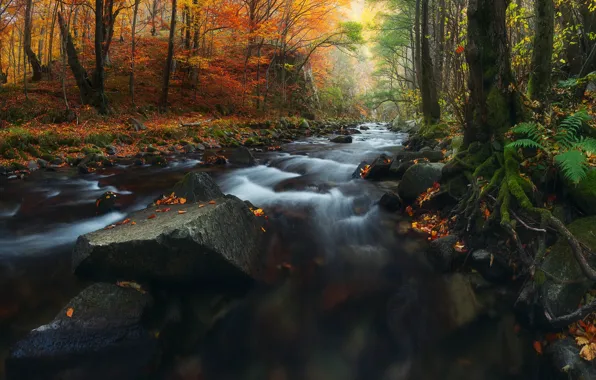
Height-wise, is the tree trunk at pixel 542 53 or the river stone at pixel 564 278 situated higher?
the tree trunk at pixel 542 53

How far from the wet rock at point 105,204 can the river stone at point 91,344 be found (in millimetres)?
3552

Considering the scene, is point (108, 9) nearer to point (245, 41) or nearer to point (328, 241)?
point (245, 41)

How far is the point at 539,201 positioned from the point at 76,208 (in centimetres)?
800

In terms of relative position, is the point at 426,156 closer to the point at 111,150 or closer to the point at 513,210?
Answer: the point at 513,210

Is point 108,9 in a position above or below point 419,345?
above

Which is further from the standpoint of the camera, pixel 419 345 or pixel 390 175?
pixel 390 175

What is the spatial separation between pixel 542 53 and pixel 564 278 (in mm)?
4280

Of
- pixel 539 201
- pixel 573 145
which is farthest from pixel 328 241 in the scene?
pixel 573 145

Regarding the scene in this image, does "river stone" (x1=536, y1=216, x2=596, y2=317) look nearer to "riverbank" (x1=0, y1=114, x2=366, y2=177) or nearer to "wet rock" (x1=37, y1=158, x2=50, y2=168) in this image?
"riverbank" (x1=0, y1=114, x2=366, y2=177)

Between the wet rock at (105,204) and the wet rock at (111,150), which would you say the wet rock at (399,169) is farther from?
the wet rock at (111,150)

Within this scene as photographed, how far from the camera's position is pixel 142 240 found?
354cm

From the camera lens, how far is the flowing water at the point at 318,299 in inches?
Result: 125

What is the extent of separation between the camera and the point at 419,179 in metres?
6.04

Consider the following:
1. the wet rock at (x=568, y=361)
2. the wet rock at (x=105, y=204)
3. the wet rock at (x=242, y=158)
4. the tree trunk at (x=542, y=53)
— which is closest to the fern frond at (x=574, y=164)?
the wet rock at (x=568, y=361)
